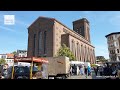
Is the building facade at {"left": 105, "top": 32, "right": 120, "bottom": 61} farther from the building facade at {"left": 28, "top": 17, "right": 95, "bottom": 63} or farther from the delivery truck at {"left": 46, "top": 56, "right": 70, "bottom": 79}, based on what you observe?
the delivery truck at {"left": 46, "top": 56, "right": 70, "bottom": 79}

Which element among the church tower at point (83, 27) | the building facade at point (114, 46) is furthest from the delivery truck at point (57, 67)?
the church tower at point (83, 27)

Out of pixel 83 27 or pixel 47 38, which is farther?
pixel 83 27

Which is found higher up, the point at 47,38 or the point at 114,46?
the point at 47,38

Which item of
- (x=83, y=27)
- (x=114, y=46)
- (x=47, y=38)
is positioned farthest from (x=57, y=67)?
(x=83, y=27)

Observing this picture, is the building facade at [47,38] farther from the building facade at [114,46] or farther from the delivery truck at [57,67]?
the delivery truck at [57,67]

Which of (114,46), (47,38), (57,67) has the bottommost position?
(57,67)

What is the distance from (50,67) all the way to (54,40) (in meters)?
38.1

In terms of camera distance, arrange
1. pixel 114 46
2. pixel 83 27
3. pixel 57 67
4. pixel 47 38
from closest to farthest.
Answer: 1. pixel 57 67
2. pixel 47 38
3. pixel 114 46
4. pixel 83 27

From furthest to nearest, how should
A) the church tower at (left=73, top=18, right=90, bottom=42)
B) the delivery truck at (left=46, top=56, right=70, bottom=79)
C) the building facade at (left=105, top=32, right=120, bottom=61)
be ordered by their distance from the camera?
the church tower at (left=73, top=18, right=90, bottom=42) < the building facade at (left=105, top=32, right=120, bottom=61) < the delivery truck at (left=46, top=56, right=70, bottom=79)

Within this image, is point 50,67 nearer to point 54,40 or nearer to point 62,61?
point 62,61

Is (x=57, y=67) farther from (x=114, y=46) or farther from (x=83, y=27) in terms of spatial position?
(x=83, y=27)

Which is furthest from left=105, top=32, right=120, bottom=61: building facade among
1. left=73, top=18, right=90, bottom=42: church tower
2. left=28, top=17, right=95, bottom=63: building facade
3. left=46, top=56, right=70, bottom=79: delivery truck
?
left=46, top=56, right=70, bottom=79: delivery truck

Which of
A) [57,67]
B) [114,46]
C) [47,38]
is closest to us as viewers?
[57,67]
